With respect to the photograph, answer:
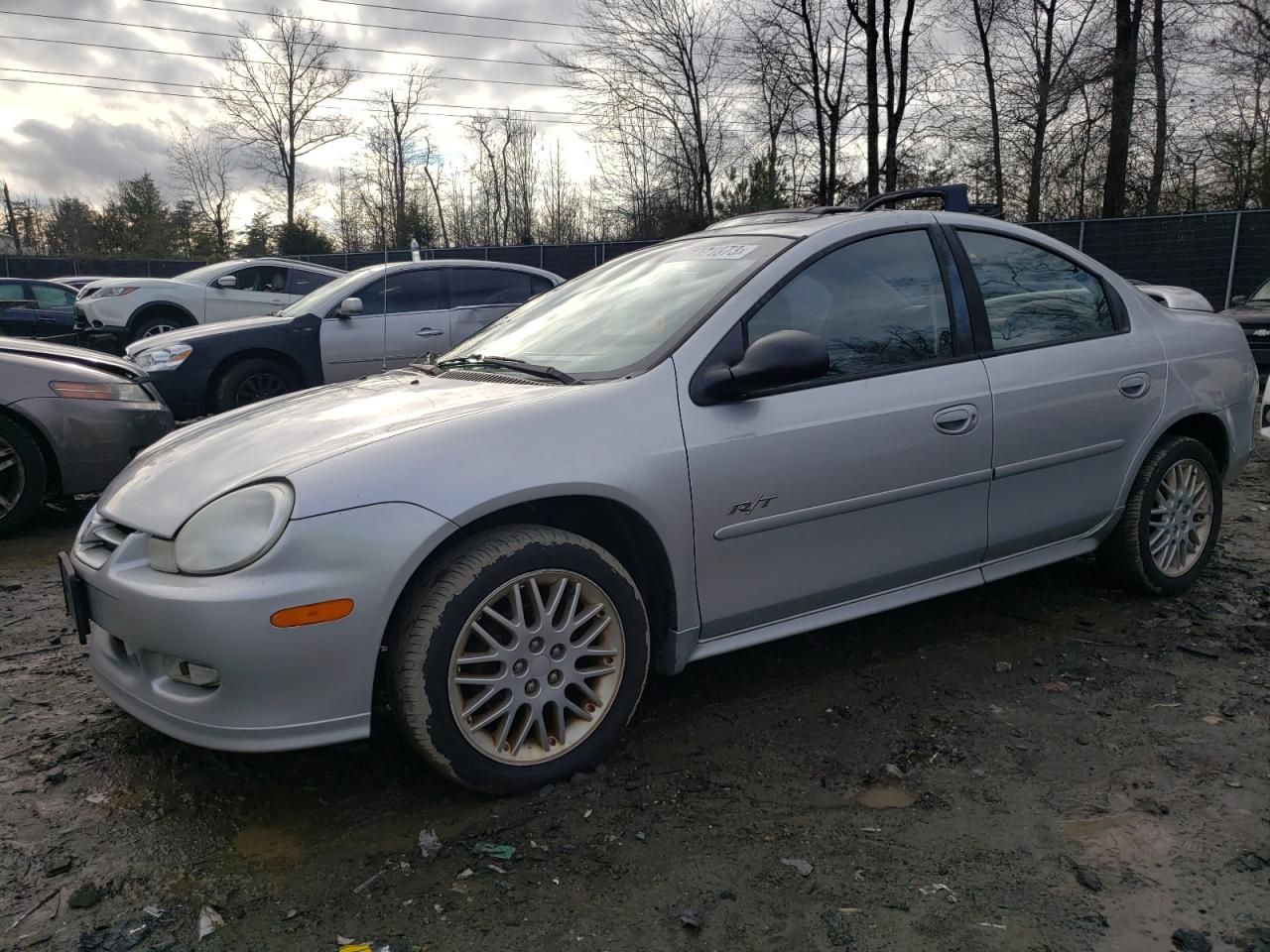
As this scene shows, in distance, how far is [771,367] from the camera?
270 centimetres

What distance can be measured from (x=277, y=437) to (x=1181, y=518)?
3.64 meters

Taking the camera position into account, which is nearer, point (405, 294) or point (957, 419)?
point (957, 419)

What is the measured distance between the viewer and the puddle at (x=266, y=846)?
2348 millimetres

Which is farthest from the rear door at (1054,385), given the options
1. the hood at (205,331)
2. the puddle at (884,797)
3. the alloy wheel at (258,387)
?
the hood at (205,331)

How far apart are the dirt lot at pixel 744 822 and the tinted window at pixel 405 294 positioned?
5.72m

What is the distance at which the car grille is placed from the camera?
8.61 ft

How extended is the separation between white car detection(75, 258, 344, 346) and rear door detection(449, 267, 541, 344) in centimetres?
438

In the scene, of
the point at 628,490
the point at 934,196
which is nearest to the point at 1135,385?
the point at 934,196

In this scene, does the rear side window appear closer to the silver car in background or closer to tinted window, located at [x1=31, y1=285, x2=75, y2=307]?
tinted window, located at [x1=31, y1=285, x2=75, y2=307]

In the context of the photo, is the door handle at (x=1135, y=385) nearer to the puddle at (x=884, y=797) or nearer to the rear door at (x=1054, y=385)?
the rear door at (x=1054, y=385)

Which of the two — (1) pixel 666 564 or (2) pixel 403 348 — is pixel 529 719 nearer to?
(1) pixel 666 564

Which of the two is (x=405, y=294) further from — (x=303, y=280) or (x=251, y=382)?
(x=303, y=280)

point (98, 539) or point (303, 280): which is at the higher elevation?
point (303, 280)

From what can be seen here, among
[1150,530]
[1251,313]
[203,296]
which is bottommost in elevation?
[1150,530]
